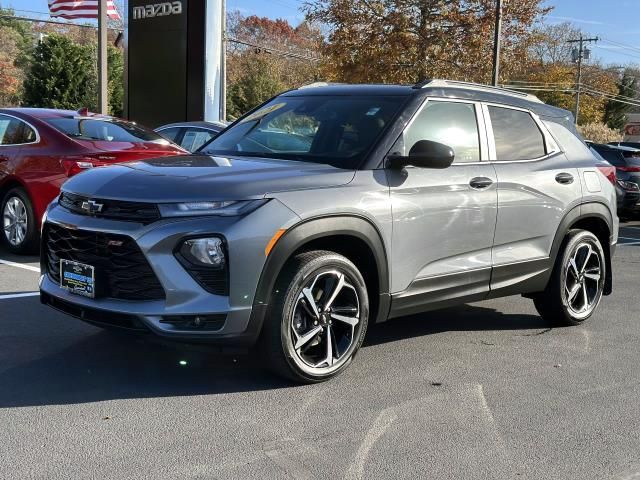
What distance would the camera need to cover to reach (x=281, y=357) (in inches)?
160

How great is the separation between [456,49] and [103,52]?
48.1 feet

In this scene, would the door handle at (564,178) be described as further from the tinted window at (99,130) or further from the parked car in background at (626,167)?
the parked car in background at (626,167)

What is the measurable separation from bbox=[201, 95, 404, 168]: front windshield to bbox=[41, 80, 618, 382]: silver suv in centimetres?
1

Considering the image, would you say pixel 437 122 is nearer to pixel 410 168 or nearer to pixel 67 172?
pixel 410 168

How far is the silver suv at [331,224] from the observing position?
3816 millimetres

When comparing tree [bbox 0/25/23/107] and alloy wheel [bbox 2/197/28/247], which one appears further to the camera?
tree [bbox 0/25/23/107]

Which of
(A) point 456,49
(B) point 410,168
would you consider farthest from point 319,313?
(A) point 456,49

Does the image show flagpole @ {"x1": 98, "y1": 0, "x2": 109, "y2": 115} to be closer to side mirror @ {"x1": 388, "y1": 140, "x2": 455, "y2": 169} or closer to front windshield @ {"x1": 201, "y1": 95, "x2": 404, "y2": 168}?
front windshield @ {"x1": 201, "y1": 95, "x2": 404, "y2": 168}

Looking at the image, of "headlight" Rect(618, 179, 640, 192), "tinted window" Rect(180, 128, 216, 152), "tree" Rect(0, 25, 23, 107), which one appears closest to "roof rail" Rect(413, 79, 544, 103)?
"tinted window" Rect(180, 128, 216, 152)

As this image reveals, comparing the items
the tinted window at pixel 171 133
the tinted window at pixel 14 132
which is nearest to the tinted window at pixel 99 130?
the tinted window at pixel 14 132

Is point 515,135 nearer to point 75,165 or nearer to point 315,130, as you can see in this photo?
point 315,130

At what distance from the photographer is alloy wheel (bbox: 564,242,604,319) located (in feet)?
19.4

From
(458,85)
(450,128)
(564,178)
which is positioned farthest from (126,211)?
(564,178)

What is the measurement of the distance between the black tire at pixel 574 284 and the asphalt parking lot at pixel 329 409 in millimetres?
317
